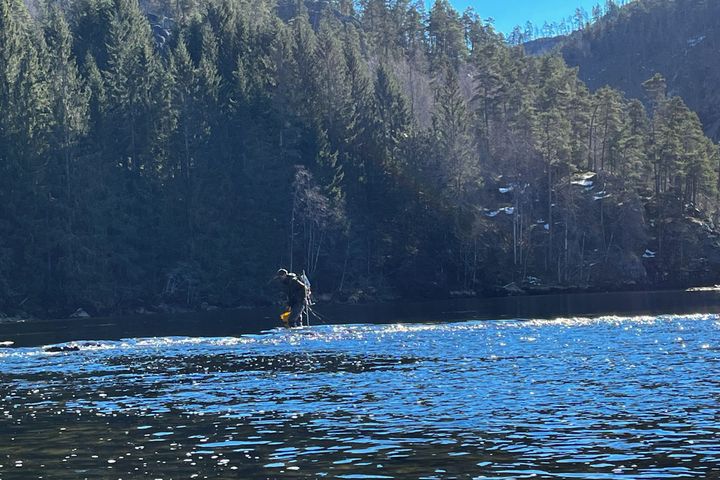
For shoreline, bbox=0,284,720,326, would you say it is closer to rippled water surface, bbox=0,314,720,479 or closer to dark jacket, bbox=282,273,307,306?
dark jacket, bbox=282,273,307,306

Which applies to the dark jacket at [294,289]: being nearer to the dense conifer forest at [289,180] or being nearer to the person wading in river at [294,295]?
the person wading in river at [294,295]

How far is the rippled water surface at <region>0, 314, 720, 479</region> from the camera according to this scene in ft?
63.2

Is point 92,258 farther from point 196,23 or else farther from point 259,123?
point 196,23

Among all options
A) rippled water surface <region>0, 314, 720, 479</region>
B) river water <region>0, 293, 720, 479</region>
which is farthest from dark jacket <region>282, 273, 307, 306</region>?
rippled water surface <region>0, 314, 720, 479</region>

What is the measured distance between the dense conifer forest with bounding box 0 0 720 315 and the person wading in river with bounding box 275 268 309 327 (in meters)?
50.0

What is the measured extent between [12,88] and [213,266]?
1176 inches

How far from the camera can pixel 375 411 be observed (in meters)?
26.0

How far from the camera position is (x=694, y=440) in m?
20.5

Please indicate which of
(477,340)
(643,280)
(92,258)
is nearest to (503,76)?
(643,280)

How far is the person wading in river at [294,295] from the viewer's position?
5712 centimetres

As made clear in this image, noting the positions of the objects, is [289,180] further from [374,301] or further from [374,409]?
[374,409]

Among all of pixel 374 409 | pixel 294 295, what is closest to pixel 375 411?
pixel 374 409

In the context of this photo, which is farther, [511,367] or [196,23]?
[196,23]

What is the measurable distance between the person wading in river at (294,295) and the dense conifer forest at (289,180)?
164ft
